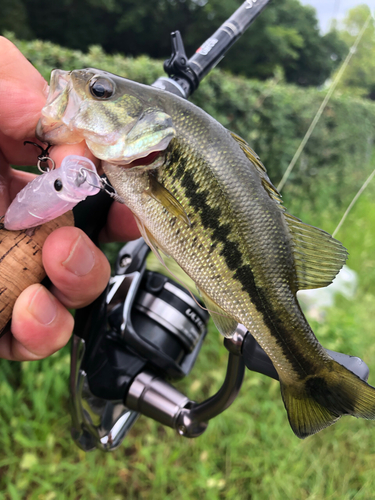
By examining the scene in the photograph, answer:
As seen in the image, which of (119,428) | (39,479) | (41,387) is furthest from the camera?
(41,387)

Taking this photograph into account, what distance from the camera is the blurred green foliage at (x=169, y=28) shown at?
44.5 feet

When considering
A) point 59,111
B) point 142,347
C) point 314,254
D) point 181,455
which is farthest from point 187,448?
point 59,111

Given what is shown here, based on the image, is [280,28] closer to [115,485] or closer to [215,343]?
[215,343]

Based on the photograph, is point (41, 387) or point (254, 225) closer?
point (254, 225)

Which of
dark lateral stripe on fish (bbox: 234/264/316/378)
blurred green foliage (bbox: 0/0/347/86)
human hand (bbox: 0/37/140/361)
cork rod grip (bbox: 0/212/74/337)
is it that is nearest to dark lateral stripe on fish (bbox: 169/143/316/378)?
dark lateral stripe on fish (bbox: 234/264/316/378)

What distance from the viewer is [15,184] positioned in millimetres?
1370

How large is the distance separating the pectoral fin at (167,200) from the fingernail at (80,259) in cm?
29

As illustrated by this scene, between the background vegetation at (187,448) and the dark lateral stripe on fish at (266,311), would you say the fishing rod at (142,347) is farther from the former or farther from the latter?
the background vegetation at (187,448)

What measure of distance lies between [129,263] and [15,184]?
1.79 ft

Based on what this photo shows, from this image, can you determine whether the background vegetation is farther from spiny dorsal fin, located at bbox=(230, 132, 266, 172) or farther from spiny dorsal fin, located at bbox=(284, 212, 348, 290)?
spiny dorsal fin, located at bbox=(230, 132, 266, 172)

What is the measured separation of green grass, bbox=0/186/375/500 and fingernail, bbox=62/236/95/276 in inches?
60.8

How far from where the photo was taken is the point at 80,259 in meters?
1.05

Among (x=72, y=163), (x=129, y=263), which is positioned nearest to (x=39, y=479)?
(x=129, y=263)

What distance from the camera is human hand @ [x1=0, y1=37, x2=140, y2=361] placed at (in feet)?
3.35
